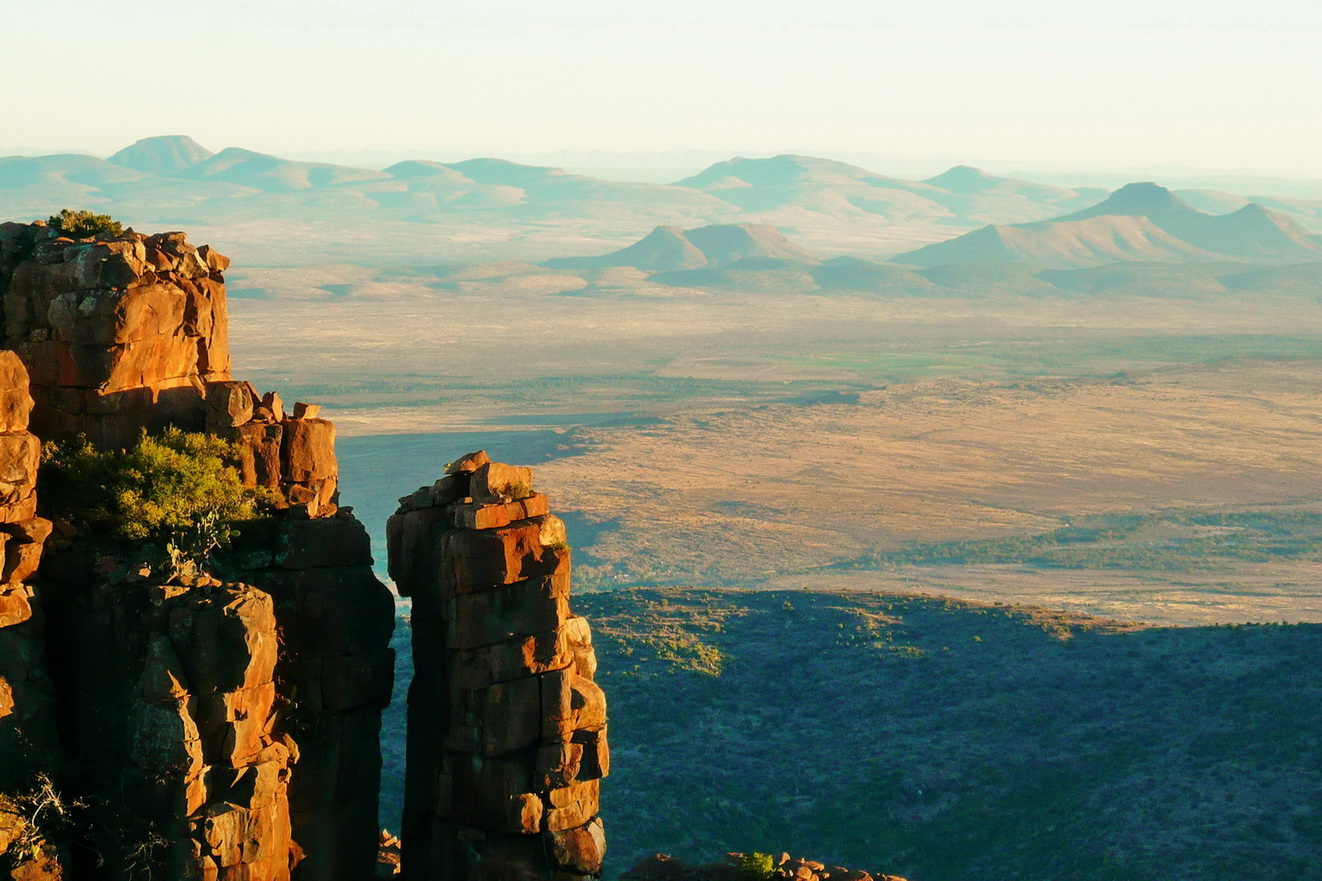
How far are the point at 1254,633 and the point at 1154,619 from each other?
31.4 metres

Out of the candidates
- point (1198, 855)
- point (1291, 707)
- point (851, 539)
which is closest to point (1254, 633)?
point (1291, 707)

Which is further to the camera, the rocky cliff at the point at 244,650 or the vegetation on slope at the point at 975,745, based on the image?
the vegetation on slope at the point at 975,745

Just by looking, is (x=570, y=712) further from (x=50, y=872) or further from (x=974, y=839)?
(x=974, y=839)

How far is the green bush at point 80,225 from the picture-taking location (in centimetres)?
2561

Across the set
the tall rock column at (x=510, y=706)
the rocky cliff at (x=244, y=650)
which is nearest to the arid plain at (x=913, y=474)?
the tall rock column at (x=510, y=706)

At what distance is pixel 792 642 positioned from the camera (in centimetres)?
5903

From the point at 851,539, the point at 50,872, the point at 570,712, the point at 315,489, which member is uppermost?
the point at 315,489

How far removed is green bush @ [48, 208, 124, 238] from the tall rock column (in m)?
7.85

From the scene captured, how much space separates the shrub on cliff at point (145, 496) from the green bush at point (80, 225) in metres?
4.06

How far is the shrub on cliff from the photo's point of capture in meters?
23.1

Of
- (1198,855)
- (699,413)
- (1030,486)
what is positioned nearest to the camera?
(1198,855)

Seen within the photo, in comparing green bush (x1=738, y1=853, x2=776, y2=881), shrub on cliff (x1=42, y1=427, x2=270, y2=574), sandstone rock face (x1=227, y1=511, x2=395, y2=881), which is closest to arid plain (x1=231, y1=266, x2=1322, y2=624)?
green bush (x1=738, y1=853, x2=776, y2=881)

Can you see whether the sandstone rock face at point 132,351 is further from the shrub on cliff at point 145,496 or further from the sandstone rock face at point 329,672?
the sandstone rock face at point 329,672

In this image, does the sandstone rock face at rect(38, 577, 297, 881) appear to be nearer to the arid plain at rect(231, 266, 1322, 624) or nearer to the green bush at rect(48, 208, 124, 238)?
the green bush at rect(48, 208, 124, 238)
